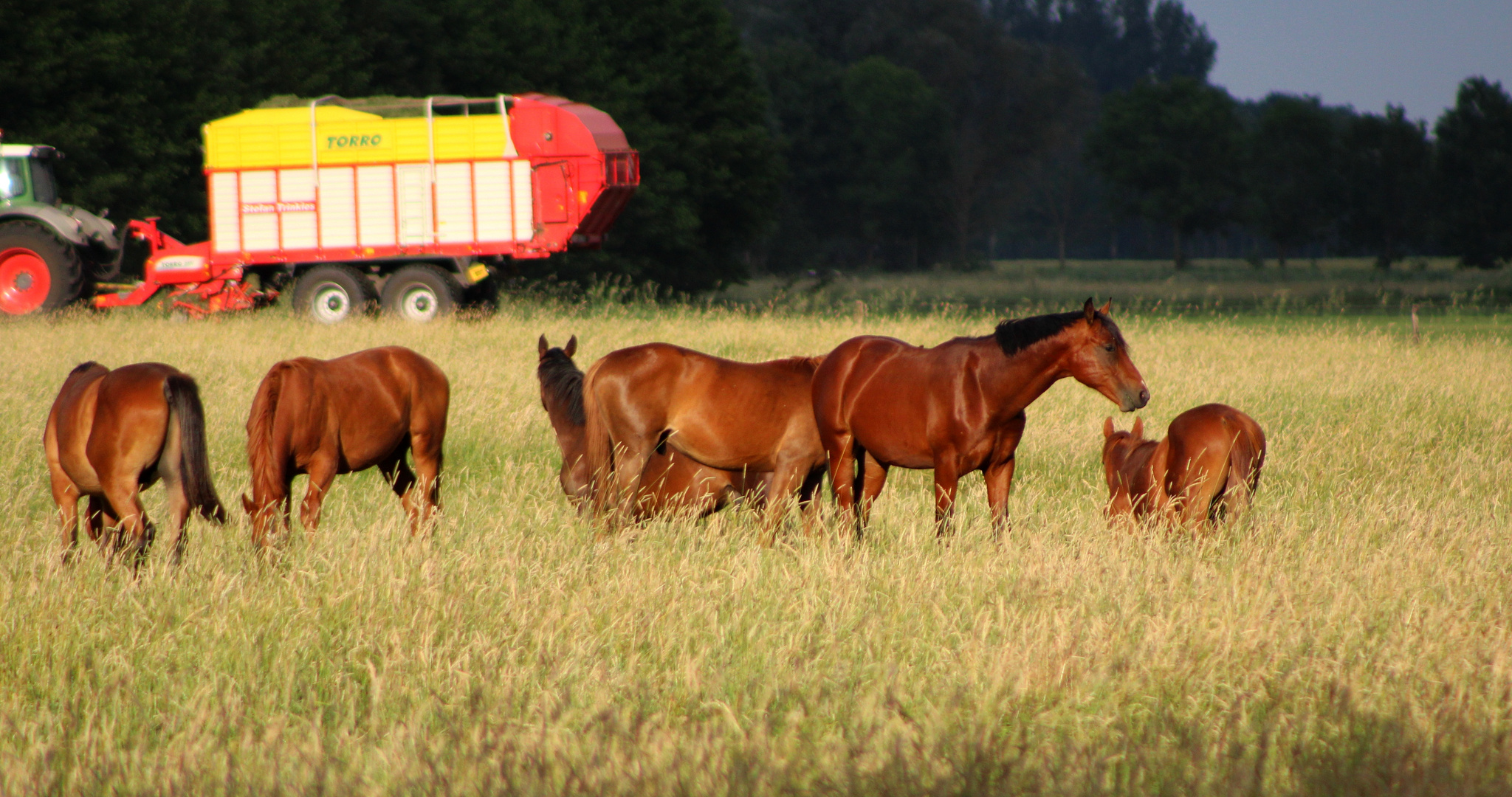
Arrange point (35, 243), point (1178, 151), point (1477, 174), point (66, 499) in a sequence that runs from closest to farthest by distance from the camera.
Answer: point (66, 499), point (35, 243), point (1477, 174), point (1178, 151)

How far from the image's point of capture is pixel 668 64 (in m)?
33.9

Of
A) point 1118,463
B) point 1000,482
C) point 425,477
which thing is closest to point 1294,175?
point 1118,463

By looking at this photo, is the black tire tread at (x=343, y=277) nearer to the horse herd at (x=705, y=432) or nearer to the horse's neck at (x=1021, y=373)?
the horse herd at (x=705, y=432)

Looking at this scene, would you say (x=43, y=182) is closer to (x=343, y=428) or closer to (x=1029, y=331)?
(x=343, y=428)

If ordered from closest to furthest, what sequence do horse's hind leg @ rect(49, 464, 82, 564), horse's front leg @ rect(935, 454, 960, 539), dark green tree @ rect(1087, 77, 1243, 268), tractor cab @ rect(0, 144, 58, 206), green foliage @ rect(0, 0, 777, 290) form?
1. horse's hind leg @ rect(49, 464, 82, 564)
2. horse's front leg @ rect(935, 454, 960, 539)
3. tractor cab @ rect(0, 144, 58, 206)
4. green foliage @ rect(0, 0, 777, 290)
5. dark green tree @ rect(1087, 77, 1243, 268)

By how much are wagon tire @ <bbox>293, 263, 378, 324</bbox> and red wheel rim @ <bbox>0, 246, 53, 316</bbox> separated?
3.53m

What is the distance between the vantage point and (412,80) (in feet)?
98.3

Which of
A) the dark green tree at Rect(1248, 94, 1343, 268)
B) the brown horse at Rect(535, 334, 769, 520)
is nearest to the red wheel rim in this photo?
the brown horse at Rect(535, 334, 769, 520)

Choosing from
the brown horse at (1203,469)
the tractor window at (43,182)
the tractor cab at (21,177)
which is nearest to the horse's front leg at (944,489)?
the brown horse at (1203,469)

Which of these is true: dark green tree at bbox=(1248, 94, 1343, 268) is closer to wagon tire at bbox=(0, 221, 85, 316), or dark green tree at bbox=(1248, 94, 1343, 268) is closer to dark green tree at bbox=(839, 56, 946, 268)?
dark green tree at bbox=(839, 56, 946, 268)

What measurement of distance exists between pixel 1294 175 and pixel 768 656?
265ft

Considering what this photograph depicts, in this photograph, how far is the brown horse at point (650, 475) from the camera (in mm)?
6070

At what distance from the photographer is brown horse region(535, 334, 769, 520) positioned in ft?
19.9

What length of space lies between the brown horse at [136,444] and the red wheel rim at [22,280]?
581 inches
